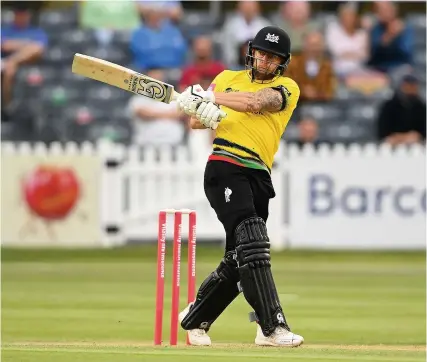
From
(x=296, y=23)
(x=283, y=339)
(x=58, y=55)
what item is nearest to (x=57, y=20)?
(x=58, y=55)

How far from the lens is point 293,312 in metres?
10.5

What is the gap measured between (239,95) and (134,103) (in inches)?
365

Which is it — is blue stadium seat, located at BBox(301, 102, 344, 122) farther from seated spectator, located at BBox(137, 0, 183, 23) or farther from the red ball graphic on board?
the red ball graphic on board

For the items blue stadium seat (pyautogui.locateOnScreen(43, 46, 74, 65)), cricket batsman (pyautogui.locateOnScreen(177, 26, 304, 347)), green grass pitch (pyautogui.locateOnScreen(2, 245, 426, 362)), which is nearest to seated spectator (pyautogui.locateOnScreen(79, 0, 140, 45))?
blue stadium seat (pyautogui.locateOnScreen(43, 46, 74, 65))

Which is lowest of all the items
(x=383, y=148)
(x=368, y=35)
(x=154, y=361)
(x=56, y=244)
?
(x=154, y=361)

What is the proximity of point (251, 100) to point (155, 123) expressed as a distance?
9.18m

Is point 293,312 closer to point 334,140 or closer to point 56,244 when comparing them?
point 56,244

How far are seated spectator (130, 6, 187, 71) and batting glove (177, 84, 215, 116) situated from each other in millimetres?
9682

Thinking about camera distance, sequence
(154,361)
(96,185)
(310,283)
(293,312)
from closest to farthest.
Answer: (154,361), (293,312), (310,283), (96,185)

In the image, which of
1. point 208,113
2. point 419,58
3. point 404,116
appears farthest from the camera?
point 419,58

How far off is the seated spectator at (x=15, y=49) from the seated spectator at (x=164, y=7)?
1.47 metres

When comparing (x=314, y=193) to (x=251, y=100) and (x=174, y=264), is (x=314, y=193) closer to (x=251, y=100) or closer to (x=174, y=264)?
(x=174, y=264)

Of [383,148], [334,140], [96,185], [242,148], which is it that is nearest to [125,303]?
[242,148]

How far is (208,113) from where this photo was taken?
7801mm
